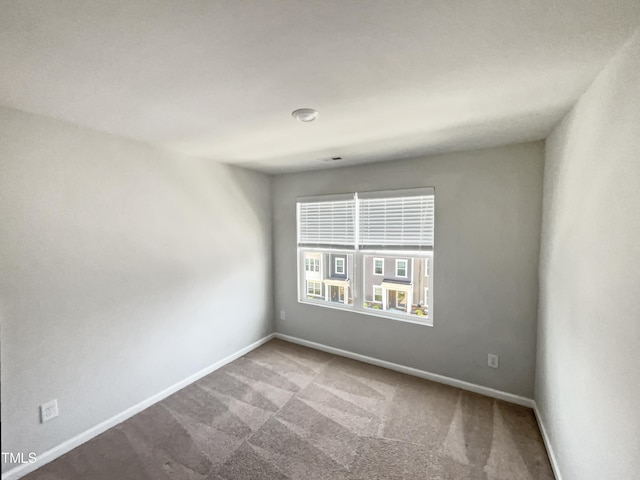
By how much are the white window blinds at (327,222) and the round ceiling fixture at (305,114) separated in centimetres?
152

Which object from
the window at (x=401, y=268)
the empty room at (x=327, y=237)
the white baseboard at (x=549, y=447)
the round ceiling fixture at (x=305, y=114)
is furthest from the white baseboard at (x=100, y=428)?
the white baseboard at (x=549, y=447)

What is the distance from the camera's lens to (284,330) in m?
3.82

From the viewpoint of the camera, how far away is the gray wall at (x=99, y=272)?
1.72 m

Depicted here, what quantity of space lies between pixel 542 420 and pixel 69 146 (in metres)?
4.11

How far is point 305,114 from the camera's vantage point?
1749 millimetres

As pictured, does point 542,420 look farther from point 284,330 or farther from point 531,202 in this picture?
point 284,330

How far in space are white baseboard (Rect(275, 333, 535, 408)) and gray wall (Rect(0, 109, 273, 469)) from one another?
1.16m

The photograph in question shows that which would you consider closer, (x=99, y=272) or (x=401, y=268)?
(x=99, y=272)

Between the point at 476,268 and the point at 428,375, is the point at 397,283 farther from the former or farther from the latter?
the point at 428,375

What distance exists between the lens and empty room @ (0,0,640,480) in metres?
1.06

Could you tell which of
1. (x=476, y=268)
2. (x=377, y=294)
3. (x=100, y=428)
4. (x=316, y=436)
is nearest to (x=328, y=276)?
(x=377, y=294)

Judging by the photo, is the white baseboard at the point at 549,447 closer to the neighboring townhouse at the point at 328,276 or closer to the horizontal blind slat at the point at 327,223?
the neighboring townhouse at the point at 328,276

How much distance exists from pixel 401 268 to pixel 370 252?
396mm

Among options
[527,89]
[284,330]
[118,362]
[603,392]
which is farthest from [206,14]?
[284,330]
